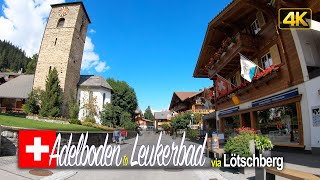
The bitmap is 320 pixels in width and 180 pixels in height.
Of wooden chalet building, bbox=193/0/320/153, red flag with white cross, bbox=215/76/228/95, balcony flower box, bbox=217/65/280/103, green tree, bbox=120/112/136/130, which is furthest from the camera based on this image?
green tree, bbox=120/112/136/130

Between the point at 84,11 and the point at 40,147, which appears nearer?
the point at 40,147

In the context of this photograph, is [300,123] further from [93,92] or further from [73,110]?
[93,92]

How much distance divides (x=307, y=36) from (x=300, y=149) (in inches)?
220

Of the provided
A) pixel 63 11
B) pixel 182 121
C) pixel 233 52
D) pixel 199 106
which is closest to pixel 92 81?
pixel 63 11

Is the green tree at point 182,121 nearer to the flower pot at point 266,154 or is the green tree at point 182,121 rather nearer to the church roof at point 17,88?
the church roof at point 17,88

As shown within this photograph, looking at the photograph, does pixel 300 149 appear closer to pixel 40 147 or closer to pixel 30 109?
pixel 40 147

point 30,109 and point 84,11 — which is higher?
point 84,11

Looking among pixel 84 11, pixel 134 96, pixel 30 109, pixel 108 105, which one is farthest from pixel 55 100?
pixel 134 96

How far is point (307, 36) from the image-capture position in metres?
13.1

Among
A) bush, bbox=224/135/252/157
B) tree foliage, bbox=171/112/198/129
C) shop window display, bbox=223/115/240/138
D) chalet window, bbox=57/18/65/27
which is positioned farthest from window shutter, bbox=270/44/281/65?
chalet window, bbox=57/18/65/27

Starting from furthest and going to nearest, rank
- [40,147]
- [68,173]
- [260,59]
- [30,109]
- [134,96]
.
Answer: [134,96] → [30,109] → [260,59] → [40,147] → [68,173]

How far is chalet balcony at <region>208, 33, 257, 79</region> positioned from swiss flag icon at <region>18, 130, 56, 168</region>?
12.5 metres

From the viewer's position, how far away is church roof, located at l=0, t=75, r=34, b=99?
159 ft

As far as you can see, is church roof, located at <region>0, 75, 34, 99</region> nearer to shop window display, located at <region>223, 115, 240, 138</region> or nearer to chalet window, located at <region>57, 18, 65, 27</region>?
chalet window, located at <region>57, 18, 65, 27</region>
